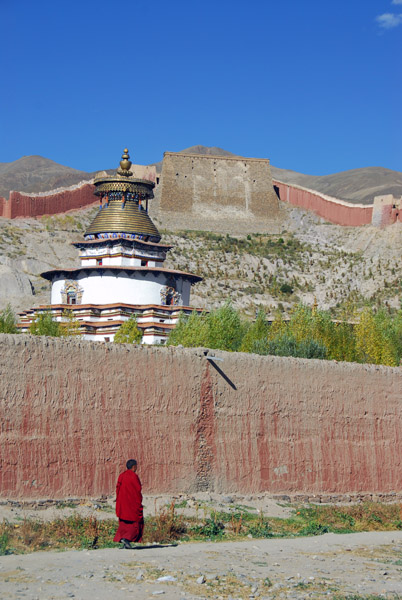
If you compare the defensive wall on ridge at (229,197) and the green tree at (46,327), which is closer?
the green tree at (46,327)

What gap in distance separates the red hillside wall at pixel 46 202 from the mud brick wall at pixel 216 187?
7.30 metres

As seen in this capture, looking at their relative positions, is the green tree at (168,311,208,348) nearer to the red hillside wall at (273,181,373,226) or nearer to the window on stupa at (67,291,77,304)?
the window on stupa at (67,291,77,304)

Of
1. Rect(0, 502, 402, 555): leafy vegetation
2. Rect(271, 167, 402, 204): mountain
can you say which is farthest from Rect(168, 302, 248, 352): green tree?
Rect(271, 167, 402, 204): mountain

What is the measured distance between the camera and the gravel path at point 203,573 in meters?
10.8

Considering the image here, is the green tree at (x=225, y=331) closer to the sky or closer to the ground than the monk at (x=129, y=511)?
closer to the sky

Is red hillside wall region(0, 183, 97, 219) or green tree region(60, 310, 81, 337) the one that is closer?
green tree region(60, 310, 81, 337)

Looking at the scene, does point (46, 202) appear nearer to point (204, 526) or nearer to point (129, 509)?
point (204, 526)

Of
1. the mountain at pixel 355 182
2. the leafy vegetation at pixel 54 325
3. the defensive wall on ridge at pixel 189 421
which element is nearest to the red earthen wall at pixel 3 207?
the leafy vegetation at pixel 54 325

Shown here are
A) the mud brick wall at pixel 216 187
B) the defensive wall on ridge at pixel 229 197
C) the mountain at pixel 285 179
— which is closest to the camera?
the defensive wall on ridge at pixel 229 197

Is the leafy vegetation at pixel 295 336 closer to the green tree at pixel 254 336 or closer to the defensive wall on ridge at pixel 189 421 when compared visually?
the green tree at pixel 254 336

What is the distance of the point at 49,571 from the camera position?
11.3m

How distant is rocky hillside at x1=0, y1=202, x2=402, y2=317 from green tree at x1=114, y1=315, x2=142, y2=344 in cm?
2285

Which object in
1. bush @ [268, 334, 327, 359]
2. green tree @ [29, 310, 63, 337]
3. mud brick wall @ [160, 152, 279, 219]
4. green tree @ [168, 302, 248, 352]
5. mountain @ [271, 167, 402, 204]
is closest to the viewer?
bush @ [268, 334, 327, 359]

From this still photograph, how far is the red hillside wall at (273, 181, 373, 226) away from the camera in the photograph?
81312 mm
